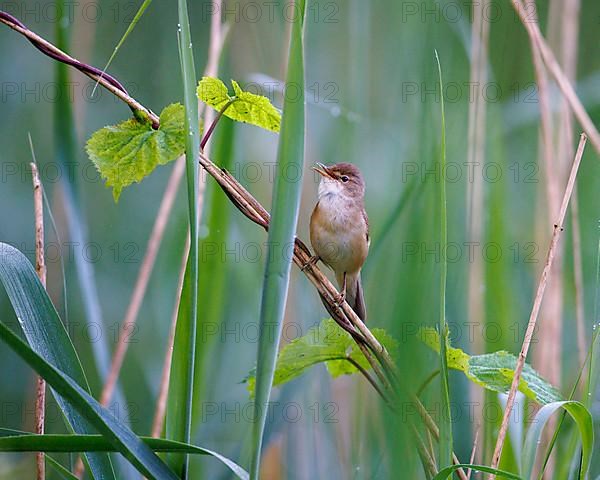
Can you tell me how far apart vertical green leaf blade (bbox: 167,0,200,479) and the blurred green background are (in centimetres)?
25

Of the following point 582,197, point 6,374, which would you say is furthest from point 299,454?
point 582,197

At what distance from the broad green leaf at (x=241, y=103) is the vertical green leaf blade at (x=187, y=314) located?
220 mm

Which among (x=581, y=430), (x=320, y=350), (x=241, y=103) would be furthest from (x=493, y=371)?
(x=241, y=103)

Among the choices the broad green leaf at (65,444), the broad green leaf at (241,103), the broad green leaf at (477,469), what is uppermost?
the broad green leaf at (241,103)

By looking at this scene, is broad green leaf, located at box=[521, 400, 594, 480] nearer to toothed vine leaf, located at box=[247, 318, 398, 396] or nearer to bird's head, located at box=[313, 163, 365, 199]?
toothed vine leaf, located at box=[247, 318, 398, 396]

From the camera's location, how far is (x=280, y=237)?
0.96 metres

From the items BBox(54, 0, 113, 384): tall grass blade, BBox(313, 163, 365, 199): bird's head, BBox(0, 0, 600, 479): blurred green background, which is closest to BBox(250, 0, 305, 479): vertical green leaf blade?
BBox(0, 0, 600, 479): blurred green background

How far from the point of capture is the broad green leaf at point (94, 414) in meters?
0.81

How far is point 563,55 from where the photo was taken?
235 centimetres

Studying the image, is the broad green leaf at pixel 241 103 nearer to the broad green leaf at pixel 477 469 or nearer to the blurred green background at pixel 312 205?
the blurred green background at pixel 312 205

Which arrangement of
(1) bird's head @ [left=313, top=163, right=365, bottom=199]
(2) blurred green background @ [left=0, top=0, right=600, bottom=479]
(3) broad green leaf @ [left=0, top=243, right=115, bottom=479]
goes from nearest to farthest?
(3) broad green leaf @ [left=0, top=243, right=115, bottom=479]
(2) blurred green background @ [left=0, top=0, right=600, bottom=479]
(1) bird's head @ [left=313, top=163, right=365, bottom=199]

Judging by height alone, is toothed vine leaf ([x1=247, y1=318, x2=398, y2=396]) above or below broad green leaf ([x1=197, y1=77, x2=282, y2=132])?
below

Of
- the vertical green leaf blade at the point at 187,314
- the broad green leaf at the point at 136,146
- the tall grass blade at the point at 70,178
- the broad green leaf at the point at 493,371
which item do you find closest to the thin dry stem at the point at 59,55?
the broad green leaf at the point at 136,146

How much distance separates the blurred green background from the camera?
151 cm
